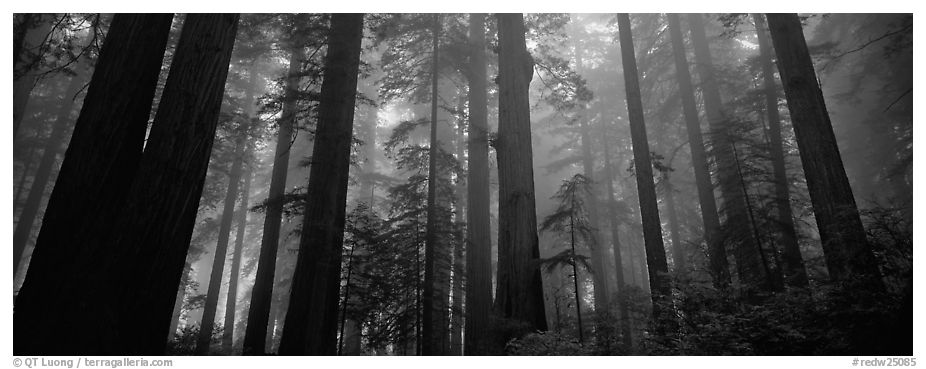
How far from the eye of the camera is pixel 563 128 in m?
23.1

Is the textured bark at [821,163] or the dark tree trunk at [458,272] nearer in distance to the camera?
the textured bark at [821,163]

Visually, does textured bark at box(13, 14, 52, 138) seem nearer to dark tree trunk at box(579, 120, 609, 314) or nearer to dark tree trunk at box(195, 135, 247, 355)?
dark tree trunk at box(195, 135, 247, 355)

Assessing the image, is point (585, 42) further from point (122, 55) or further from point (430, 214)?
point (122, 55)

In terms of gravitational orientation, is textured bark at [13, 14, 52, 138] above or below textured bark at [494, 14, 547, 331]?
above

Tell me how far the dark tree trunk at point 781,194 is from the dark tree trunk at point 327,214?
29.8 feet

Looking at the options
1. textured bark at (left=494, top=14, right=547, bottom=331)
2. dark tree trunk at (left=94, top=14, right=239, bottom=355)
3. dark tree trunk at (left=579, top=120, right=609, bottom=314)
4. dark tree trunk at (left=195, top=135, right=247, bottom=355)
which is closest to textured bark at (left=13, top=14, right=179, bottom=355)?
dark tree trunk at (left=94, top=14, right=239, bottom=355)

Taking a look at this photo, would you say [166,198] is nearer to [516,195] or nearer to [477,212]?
[516,195]

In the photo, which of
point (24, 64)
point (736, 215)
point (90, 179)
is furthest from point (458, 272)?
point (24, 64)

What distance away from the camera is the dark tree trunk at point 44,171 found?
1803 centimetres

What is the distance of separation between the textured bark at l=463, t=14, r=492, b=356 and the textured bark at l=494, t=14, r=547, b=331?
5.63 ft

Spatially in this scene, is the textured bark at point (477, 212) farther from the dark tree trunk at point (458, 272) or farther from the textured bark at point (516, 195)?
the textured bark at point (516, 195)

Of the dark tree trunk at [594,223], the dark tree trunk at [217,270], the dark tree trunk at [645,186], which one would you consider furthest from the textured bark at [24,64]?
the dark tree trunk at [594,223]

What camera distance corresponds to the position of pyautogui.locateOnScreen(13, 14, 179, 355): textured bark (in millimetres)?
3492
